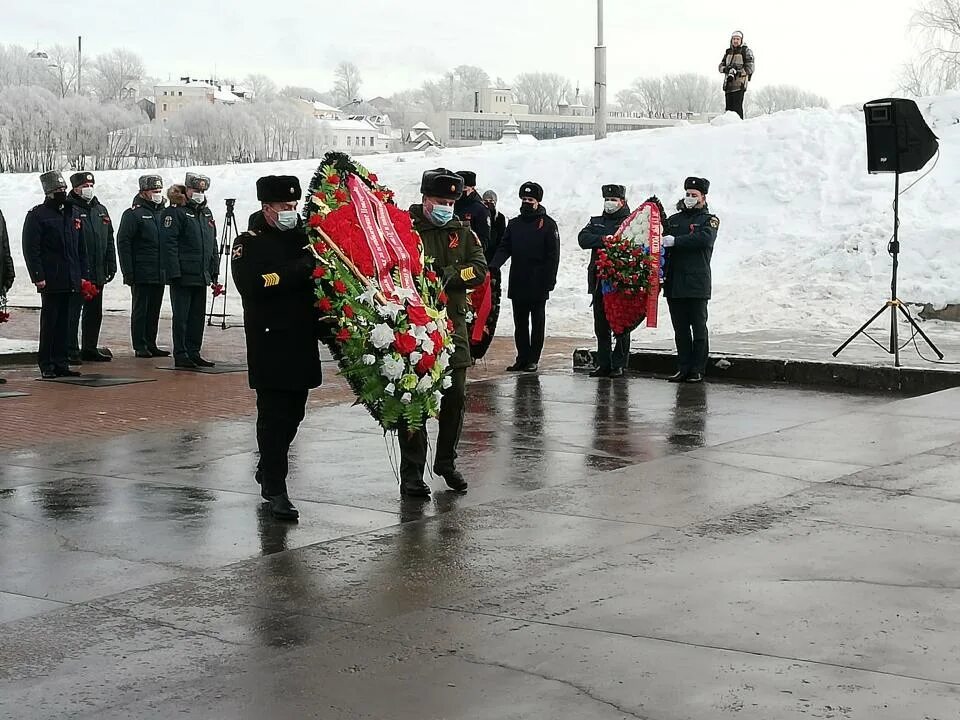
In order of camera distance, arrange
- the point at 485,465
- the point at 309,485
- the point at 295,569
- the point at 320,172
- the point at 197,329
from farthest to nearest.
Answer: the point at 197,329 < the point at 485,465 < the point at 309,485 < the point at 320,172 < the point at 295,569

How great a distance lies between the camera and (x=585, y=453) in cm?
1050

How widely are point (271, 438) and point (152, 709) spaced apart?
341cm

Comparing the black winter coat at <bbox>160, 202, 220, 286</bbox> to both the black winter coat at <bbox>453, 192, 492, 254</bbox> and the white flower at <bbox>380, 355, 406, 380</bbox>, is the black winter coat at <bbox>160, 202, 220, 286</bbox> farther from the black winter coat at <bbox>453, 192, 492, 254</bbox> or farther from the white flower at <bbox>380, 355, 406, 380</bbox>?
the white flower at <bbox>380, 355, 406, 380</bbox>

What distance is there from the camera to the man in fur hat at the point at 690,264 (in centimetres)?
1456

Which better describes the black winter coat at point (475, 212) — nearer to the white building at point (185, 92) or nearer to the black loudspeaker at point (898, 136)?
the black loudspeaker at point (898, 136)

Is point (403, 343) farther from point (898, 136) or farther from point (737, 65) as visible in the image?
point (737, 65)

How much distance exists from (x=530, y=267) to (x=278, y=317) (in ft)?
27.0

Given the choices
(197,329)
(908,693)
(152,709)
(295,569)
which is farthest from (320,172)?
(197,329)

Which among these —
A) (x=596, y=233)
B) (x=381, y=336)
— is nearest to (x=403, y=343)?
(x=381, y=336)

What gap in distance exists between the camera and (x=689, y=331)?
49.0ft

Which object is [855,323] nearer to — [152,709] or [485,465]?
[485,465]

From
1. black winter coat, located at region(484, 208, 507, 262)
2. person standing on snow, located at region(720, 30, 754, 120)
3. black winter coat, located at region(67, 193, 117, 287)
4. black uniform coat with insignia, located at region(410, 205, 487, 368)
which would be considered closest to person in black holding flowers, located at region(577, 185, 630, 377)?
black winter coat, located at region(484, 208, 507, 262)

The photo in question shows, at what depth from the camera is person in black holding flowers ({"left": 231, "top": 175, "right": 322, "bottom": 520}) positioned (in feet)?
25.9

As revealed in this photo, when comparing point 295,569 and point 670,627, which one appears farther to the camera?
point 295,569
